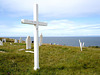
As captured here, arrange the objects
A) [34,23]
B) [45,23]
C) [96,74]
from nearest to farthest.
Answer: [96,74] < [34,23] < [45,23]

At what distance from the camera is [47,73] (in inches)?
202

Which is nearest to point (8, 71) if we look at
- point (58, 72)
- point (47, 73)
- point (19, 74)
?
point (19, 74)

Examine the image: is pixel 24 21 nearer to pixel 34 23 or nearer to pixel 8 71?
pixel 34 23

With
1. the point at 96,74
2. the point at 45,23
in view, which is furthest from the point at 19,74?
the point at 96,74

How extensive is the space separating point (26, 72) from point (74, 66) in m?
2.74

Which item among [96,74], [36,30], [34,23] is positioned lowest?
[96,74]

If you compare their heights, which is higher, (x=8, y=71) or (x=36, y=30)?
(x=36, y=30)

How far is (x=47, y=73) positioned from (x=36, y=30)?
7.65ft

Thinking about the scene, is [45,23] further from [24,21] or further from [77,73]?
[77,73]

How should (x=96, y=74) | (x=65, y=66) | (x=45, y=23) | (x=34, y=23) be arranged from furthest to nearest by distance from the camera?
(x=45, y=23), (x=65, y=66), (x=34, y=23), (x=96, y=74)

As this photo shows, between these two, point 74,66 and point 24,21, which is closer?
point 24,21

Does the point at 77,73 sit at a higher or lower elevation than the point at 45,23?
lower

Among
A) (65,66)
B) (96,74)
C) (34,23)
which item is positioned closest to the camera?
(96,74)

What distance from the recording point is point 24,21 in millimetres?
5188
